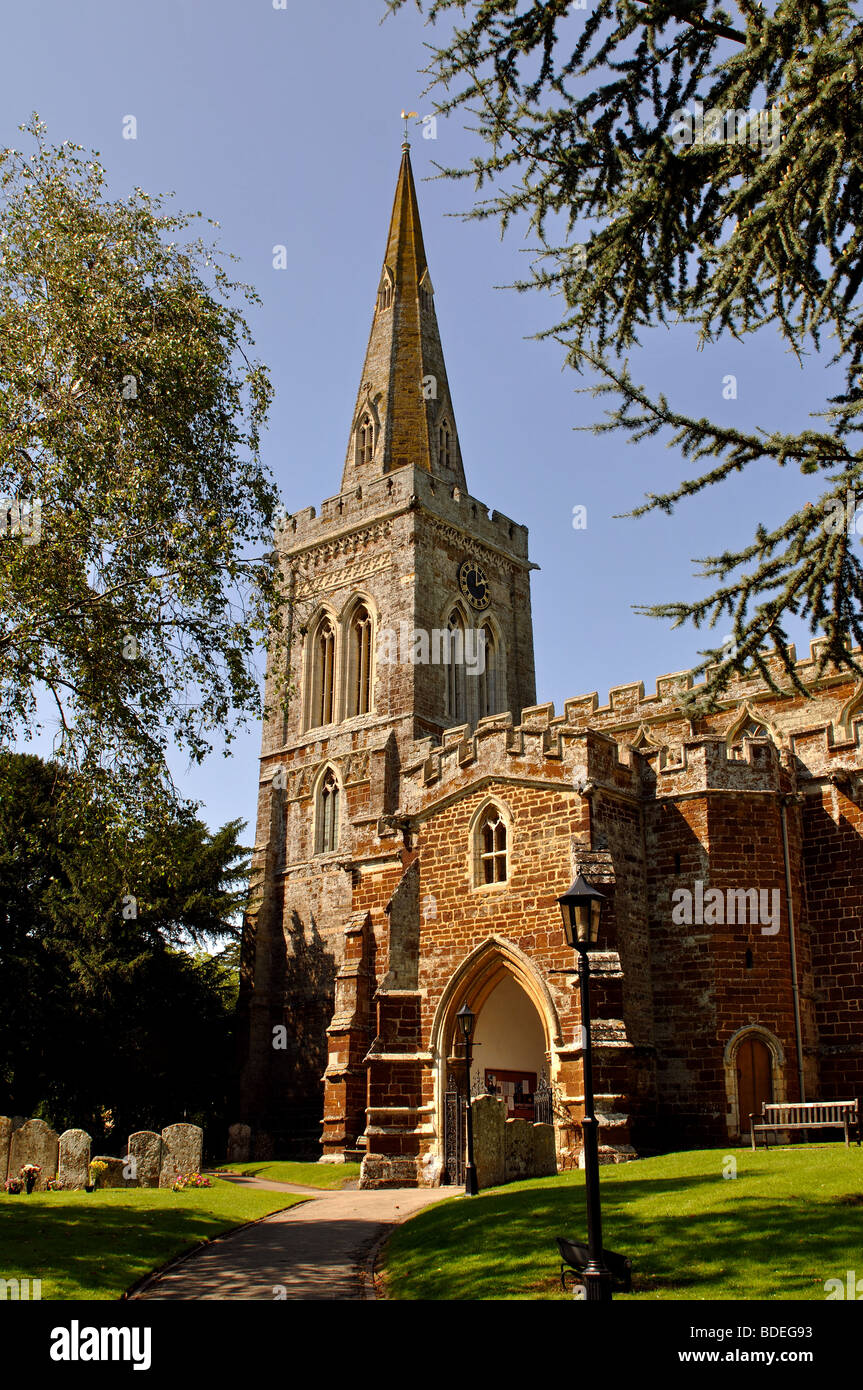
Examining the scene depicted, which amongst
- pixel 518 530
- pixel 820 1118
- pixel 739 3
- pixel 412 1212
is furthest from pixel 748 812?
pixel 518 530

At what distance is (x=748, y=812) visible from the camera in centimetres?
1903

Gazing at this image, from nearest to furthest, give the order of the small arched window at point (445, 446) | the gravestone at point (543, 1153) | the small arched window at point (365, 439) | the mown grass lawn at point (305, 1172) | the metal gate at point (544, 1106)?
1. the gravestone at point (543, 1153)
2. the metal gate at point (544, 1106)
3. the mown grass lawn at point (305, 1172)
4. the small arched window at point (365, 439)
5. the small arched window at point (445, 446)

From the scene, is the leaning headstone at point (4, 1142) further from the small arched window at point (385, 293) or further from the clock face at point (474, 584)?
the small arched window at point (385, 293)

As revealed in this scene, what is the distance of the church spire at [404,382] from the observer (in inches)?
1523

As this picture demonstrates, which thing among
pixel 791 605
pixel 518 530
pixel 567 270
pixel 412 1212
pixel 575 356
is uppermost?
pixel 518 530

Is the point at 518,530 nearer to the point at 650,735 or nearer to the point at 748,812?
the point at 650,735

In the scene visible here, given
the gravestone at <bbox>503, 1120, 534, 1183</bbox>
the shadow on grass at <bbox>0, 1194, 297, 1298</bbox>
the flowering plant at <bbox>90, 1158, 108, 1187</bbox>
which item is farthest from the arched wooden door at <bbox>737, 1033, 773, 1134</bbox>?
the flowering plant at <bbox>90, 1158, 108, 1187</bbox>

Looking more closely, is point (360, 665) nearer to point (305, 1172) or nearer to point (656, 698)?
point (656, 698)

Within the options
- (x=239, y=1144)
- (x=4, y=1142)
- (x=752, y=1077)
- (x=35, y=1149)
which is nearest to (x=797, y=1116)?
(x=752, y=1077)

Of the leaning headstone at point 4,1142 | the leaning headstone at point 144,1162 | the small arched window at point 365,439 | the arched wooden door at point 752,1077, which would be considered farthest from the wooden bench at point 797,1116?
the small arched window at point 365,439

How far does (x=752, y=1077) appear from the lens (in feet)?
58.4

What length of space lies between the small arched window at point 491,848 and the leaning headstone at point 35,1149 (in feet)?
27.7

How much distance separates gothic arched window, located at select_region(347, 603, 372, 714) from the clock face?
326 cm
